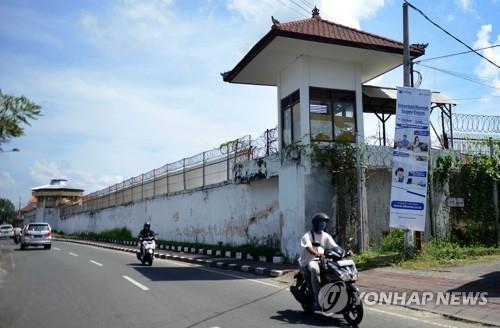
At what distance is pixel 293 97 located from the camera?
16.2m

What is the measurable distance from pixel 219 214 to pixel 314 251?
14.4 metres

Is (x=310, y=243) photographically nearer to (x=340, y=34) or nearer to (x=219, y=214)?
(x=340, y=34)

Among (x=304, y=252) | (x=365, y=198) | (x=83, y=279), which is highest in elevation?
(x=365, y=198)

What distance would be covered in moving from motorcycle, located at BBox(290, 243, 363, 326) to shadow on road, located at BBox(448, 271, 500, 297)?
314 cm

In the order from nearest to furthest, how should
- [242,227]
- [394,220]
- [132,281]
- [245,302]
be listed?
1. [245,302]
2. [132,281]
3. [394,220]
4. [242,227]

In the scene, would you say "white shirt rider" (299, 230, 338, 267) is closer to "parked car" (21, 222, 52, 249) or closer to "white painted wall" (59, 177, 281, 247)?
"white painted wall" (59, 177, 281, 247)

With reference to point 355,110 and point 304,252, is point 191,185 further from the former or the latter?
point 304,252

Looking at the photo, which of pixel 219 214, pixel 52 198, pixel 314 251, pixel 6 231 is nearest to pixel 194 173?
pixel 219 214

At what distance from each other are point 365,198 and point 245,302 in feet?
23.9

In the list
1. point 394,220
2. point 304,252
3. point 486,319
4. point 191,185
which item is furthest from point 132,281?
point 191,185

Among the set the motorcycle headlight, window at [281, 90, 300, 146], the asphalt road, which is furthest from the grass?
the motorcycle headlight

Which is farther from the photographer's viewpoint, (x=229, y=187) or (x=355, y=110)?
(x=229, y=187)

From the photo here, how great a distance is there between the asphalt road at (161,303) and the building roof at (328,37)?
276 inches

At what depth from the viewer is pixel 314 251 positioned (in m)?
7.44
